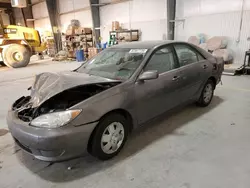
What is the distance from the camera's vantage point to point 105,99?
199cm

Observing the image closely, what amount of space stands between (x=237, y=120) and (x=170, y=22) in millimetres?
6615

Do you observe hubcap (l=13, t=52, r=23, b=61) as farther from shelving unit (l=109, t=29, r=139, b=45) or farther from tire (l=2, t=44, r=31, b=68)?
shelving unit (l=109, t=29, r=139, b=45)

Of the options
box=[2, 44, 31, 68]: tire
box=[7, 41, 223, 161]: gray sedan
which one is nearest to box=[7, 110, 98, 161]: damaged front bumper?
box=[7, 41, 223, 161]: gray sedan

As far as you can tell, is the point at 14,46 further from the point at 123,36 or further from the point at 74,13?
the point at 74,13

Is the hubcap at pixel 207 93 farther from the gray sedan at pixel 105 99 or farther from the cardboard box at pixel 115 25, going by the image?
the cardboard box at pixel 115 25

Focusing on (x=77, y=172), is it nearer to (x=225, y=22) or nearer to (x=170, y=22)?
(x=225, y=22)

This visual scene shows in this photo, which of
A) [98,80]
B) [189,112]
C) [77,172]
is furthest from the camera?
[189,112]

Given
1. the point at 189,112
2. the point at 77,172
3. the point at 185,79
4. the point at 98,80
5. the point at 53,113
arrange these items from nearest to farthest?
the point at 53,113 → the point at 77,172 → the point at 98,80 → the point at 185,79 → the point at 189,112

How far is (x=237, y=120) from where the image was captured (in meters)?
3.04

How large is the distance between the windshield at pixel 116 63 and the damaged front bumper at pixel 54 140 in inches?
31.7

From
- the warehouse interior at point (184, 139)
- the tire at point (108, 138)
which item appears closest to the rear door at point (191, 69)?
the warehouse interior at point (184, 139)

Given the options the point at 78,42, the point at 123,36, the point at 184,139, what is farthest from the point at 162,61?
the point at 78,42

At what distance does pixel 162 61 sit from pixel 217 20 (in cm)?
604

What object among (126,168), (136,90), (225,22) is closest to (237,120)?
(136,90)
